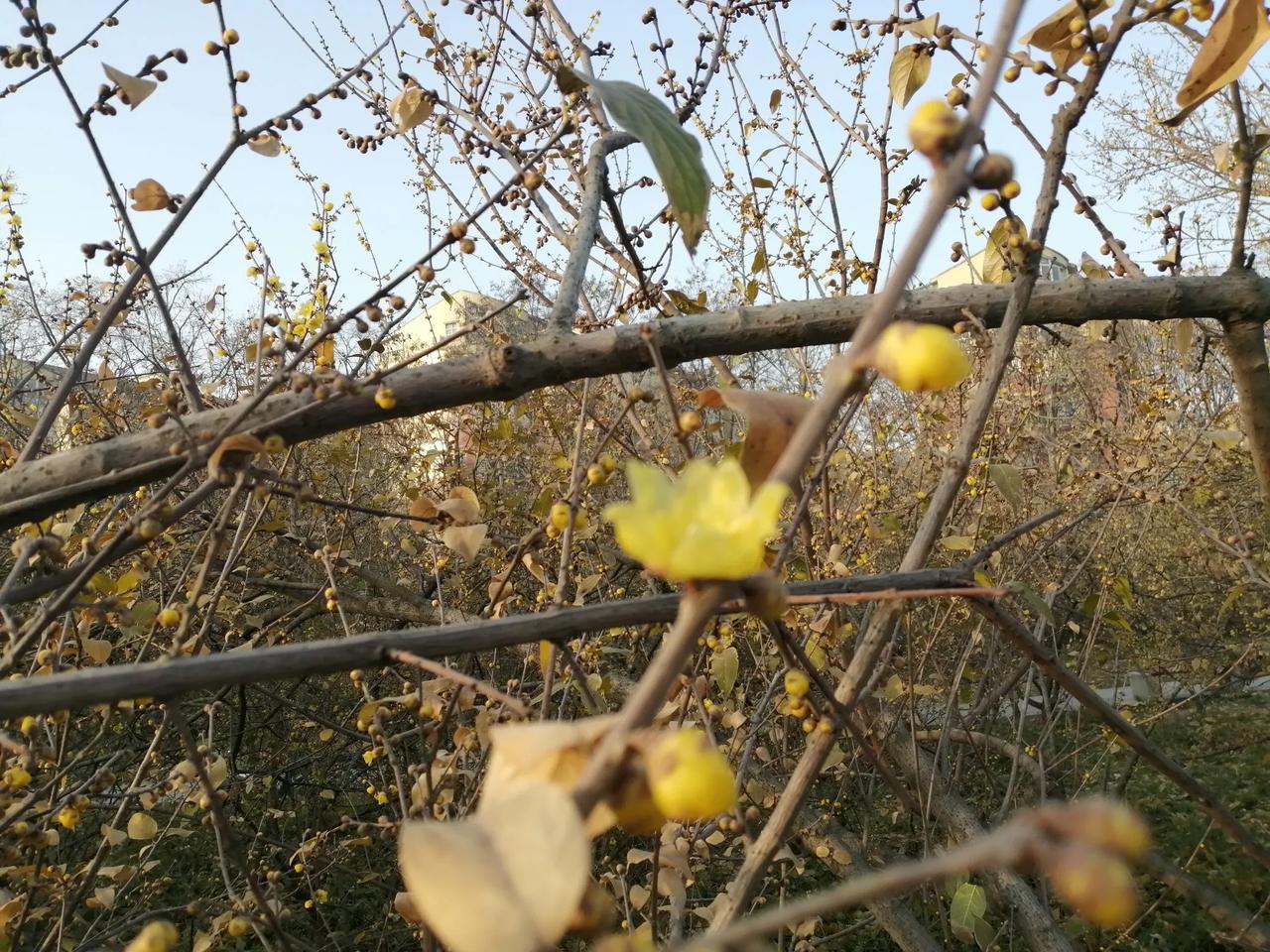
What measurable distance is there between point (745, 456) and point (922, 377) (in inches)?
8.8

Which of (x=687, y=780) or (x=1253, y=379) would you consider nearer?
(x=687, y=780)

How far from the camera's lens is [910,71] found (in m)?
1.39

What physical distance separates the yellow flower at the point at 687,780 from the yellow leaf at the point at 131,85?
4.03ft

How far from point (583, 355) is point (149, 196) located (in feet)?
2.38

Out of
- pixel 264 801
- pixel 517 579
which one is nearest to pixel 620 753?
pixel 517 579

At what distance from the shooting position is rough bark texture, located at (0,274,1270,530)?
112 centimetres

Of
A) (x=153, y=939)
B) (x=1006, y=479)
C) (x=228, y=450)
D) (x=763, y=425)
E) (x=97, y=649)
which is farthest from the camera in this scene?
Result: (x=97, y=649)

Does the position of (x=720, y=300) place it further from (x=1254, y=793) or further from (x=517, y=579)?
(x=1254, y=793)

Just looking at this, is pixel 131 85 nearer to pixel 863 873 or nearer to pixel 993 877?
pixel 863 873

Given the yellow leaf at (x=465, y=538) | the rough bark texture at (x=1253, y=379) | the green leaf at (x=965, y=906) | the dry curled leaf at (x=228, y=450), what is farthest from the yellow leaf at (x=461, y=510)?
the rough bark texture at (x=1253, y=379)

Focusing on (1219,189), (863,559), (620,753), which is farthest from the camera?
(1219,189)

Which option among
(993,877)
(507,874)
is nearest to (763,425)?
(507,874)

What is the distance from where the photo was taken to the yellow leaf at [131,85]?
44.5 inches

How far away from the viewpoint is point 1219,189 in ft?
29.3
